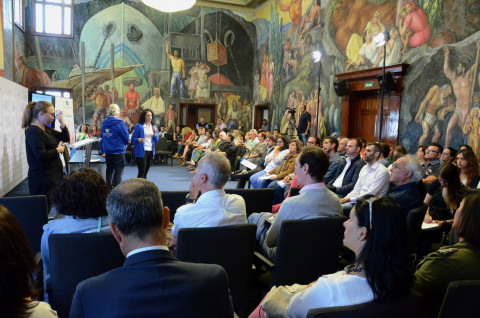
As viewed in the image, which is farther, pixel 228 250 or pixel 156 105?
pixel 156 105

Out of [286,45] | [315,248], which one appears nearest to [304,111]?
[286,45]

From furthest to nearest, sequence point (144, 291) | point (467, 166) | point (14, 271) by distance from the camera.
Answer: point (467, 166), point (144, 291), point (14, 271)

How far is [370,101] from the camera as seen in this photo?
1141 cm

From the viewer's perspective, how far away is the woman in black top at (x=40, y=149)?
416 cm

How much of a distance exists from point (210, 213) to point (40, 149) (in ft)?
8.45

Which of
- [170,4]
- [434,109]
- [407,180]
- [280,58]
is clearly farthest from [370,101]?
[407,180]

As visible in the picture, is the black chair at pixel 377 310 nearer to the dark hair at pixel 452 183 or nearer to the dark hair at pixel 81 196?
the dark hair at pixel 81 196

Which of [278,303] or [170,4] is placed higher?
[170,4]

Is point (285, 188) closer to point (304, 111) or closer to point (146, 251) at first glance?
point (146, 251)

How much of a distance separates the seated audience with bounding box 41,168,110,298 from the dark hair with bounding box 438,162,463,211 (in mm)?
3282

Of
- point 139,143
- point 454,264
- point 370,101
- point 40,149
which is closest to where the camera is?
point 454,264

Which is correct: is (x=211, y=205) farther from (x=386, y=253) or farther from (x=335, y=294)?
(x=386, y=253)

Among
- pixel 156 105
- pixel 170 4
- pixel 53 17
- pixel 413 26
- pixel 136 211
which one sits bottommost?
pixel 136 211

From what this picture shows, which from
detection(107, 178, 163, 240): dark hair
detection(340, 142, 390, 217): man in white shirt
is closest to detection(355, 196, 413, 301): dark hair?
detection(107, 178, 163, 240): dark hair
